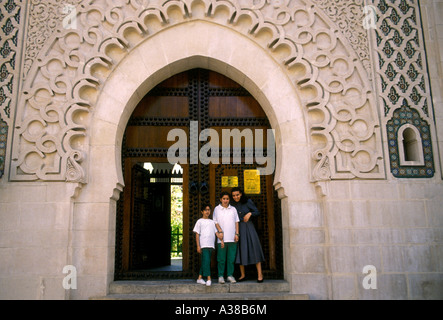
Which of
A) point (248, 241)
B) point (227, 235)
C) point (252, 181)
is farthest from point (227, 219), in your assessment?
point (252, 181)

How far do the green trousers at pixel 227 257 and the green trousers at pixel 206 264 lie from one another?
0.59 ft

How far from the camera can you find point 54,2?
19.2 ft

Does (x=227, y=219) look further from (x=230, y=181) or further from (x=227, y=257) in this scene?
(x=230, y=181)

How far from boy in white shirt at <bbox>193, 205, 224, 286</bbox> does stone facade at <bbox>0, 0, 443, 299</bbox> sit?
1.17 metres

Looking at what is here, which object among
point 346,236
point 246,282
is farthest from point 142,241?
point 346,236

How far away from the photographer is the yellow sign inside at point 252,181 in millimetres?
6297

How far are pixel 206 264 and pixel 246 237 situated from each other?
775mm

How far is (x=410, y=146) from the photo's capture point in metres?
5.75

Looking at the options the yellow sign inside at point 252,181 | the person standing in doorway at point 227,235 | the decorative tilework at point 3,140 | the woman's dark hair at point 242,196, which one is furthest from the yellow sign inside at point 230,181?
the decorative tilework at point 3,140

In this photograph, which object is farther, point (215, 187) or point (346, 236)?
point (215, 187)

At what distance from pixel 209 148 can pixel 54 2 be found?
3.50 meters

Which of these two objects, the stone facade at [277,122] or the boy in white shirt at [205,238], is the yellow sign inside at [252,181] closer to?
the stone facade at [277,122]

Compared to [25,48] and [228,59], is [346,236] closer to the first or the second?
[228,59]

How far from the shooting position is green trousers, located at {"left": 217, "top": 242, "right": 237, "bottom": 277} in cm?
561
